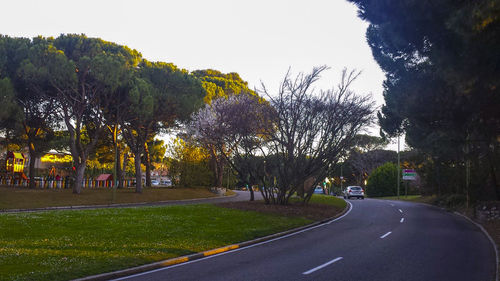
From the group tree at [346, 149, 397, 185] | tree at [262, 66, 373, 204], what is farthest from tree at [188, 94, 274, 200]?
tree at [346, 149, 397, 185]

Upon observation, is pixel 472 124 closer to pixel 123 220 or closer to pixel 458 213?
pixel 458 213

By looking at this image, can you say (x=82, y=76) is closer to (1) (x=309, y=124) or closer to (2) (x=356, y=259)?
(1) (x=309, y=124)

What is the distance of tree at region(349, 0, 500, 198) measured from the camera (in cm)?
800

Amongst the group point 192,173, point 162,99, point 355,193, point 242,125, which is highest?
point 162,99

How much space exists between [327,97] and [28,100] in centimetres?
2559

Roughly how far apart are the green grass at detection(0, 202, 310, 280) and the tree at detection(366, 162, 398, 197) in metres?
37.2

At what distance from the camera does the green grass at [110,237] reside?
8.80 meters

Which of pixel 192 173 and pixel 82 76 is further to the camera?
pixel 192 173

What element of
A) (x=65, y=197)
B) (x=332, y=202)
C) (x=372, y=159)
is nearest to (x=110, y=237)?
(x=65, y=197)

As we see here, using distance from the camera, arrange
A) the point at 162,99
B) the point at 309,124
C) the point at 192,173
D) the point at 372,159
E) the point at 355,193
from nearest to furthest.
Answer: the point at 309,124, the point at 162,99, the point at 355,193, the point at 192,173, the point at 372,159

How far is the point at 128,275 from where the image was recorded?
882 cm

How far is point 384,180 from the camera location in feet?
176

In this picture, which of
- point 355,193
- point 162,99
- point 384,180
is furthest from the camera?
point 384,180

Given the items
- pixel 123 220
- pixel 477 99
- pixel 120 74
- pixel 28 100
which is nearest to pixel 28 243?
pixel 123 220
